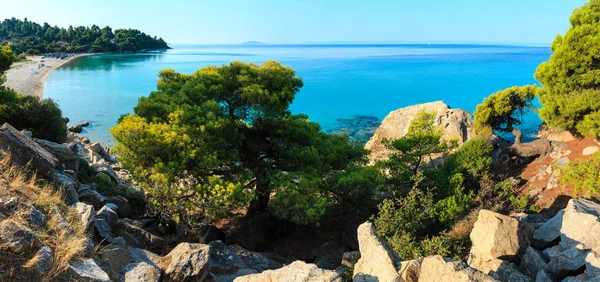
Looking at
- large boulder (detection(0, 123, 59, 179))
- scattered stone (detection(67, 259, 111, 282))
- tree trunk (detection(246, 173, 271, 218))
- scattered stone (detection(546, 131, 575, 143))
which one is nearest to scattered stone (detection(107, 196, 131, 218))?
large boulder (detection(0, 123, 59, 179))

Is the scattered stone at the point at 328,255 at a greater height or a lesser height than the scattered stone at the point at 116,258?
lesser

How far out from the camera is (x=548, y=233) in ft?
36.1

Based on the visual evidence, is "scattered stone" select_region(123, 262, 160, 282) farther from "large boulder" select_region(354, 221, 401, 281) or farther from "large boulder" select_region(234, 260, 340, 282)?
"large boulder" select_region(354, 221, 401, 281)

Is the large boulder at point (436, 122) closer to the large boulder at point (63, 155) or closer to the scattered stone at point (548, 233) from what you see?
the scattered stone at point (548, 233)

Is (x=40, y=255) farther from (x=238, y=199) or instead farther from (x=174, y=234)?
(x=174, y=234)

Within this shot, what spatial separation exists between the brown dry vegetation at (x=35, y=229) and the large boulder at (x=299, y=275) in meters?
3.91

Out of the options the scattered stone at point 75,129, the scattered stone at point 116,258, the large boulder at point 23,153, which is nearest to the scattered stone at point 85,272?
the scattered stone at point 116,258

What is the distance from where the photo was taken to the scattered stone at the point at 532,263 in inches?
371

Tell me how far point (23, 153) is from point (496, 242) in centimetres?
1522

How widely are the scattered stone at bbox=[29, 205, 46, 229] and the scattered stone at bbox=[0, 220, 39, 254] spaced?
1106 mm

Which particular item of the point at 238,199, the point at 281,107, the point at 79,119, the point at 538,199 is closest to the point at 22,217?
the point at 238,199

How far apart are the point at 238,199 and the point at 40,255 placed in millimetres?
7734

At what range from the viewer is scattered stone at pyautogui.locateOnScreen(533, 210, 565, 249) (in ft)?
Answer: 35.3

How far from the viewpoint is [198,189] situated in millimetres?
14070
